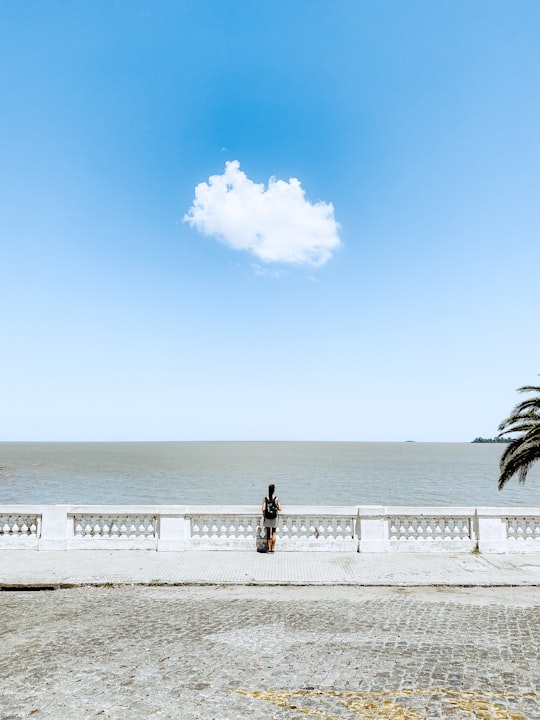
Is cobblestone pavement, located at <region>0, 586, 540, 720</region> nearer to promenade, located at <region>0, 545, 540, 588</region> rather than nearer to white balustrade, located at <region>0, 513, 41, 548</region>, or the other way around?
promenade, located at <region>0, 545, 540, 588</region>

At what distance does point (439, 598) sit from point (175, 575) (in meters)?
5.32

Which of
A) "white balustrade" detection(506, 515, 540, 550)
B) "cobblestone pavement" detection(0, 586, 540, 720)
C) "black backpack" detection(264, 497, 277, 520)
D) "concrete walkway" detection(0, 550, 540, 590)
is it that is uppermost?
"black backpack" detection(264, 497, 277, 520)

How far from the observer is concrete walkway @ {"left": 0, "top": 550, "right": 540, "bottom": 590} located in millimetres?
10258

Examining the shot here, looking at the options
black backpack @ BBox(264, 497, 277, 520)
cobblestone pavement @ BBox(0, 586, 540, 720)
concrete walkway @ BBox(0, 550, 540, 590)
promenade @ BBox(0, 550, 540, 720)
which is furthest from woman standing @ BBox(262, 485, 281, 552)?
cobblestone pavement @ BBox(0, 586, 540, 720)

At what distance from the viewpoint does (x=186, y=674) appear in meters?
6.04

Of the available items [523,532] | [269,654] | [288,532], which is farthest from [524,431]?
[269,654]

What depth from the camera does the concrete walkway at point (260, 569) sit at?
10.3m

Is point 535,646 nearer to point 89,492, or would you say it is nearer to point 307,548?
point 307,548

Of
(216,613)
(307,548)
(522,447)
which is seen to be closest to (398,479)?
(522,447)

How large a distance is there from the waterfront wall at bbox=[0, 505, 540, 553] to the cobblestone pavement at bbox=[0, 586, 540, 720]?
120 inches

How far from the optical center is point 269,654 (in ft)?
21.9

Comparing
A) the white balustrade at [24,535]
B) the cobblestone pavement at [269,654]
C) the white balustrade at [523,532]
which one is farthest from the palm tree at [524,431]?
the white balustrade at [24,535]

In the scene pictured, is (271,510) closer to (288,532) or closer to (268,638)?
(288,532)

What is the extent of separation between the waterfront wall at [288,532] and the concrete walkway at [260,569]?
27 centimetres
